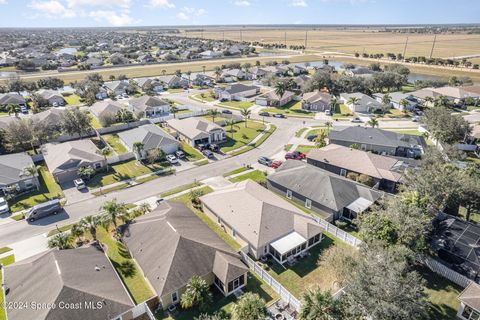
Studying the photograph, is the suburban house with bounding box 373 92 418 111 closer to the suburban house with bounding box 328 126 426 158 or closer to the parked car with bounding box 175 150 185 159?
the suburban house with bounding box 328 126 426 158

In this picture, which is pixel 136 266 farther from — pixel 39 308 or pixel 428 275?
pixel 428 275

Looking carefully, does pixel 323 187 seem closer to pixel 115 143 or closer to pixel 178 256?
pixel 178 256

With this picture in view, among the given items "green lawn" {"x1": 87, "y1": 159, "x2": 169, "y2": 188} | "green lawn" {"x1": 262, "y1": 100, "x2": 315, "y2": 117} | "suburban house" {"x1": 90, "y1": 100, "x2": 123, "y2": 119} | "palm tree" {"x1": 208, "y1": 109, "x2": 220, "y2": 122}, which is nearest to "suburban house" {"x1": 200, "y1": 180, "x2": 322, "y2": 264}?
"green lawn" {"x1": 87, "y1": 159, "x2": 169, "y2": 188}

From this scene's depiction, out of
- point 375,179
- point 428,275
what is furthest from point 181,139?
point 428,275

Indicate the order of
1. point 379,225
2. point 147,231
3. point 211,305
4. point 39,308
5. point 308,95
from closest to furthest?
1. point 39,308
2. point 211,305
3. point 379,225
4. point 147,231
5. point 308,95

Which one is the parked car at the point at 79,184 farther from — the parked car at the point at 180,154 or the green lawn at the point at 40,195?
the parked car at the point at 180,154
